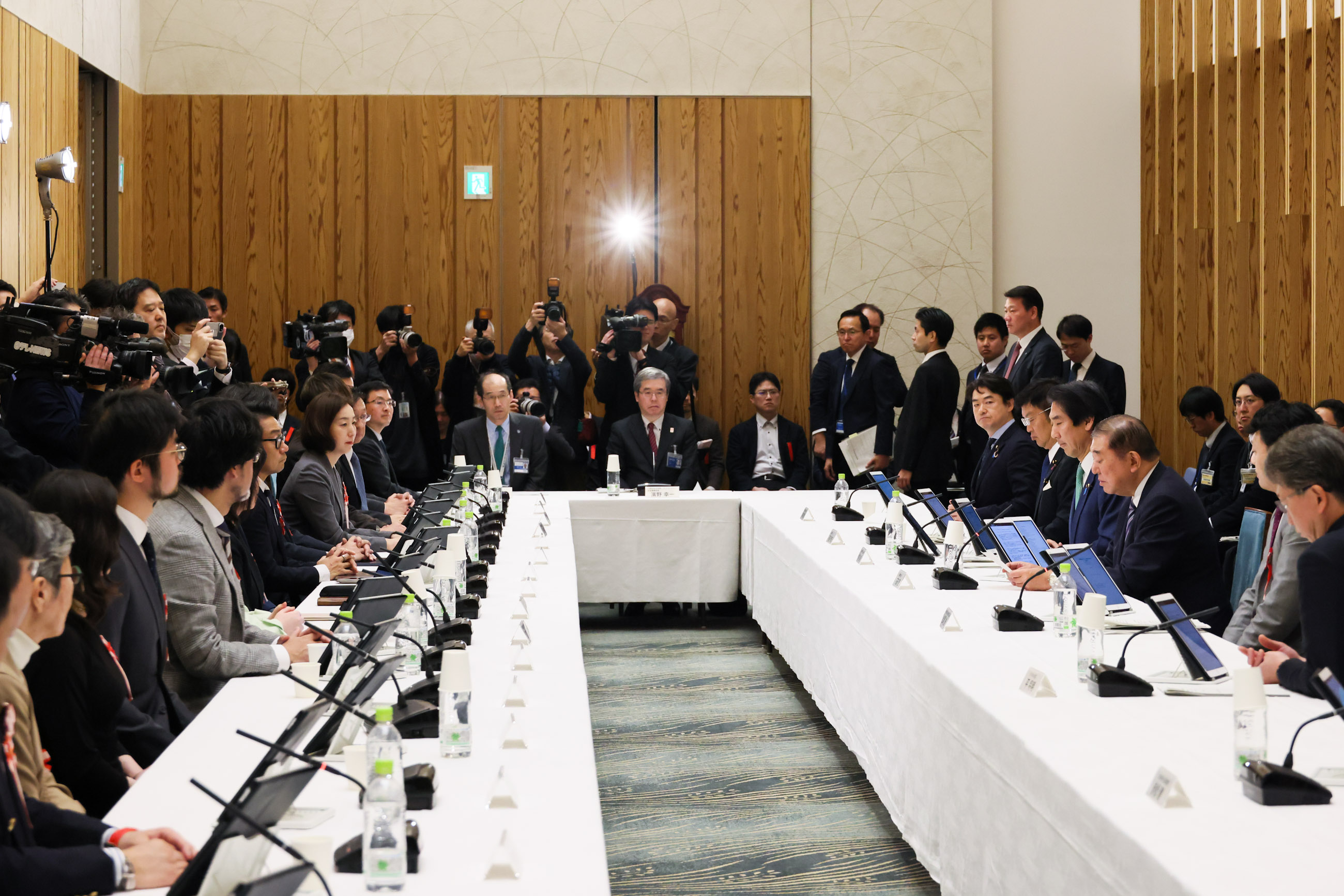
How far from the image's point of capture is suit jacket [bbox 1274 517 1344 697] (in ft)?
8.14

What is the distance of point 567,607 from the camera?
3.51 meters

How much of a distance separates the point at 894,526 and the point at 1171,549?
3.35 ft

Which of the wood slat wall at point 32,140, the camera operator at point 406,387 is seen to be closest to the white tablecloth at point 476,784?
the wood slat wall at point 32,140

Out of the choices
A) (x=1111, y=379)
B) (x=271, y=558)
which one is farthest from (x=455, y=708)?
(x=1111, y=379)

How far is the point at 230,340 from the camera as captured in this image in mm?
7098

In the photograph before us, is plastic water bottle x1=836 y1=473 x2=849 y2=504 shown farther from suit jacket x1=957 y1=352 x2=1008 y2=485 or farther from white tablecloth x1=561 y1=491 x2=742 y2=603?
suit jacket x1=957 y1=352 x2=1008 y2=485

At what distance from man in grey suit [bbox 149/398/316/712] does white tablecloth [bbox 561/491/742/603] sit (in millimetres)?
2880

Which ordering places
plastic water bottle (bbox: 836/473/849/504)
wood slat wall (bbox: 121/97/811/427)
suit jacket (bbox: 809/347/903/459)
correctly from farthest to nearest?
wood slat wall (bbox: 121/97/811/427)
suit jacket (bbox: 809/347/903/459)
plastic water bottle (bbox: 836/473/849/504)

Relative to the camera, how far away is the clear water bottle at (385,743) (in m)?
1.78

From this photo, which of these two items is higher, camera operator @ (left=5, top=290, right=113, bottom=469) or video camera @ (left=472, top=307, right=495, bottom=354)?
video camera @ (left=472, top=307, right=495, bottom=354)

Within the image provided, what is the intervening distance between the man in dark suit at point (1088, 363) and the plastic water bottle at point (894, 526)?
254cm

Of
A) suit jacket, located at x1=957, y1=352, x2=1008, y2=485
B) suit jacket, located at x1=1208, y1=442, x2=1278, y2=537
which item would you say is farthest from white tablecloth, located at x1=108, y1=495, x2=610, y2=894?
suit jacket, located at x1=957, y1=352, x2=1008, y2=485

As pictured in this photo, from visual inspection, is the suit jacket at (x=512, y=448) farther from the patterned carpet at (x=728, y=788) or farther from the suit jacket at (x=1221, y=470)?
the suit jacket at (x=1221, y=470)

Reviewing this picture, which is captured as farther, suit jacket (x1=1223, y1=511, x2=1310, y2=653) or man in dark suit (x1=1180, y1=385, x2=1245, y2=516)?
man in dark suit (x1=1180, y1=385, x2=1245, y2=516)
